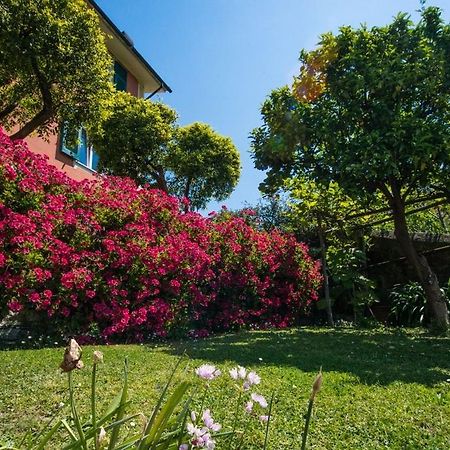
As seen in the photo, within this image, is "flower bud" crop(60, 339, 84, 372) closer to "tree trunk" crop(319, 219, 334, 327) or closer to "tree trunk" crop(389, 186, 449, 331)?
"tree trunk" crop(389, 186, 449, 331)

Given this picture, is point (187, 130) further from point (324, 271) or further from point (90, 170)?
point (324, 271)

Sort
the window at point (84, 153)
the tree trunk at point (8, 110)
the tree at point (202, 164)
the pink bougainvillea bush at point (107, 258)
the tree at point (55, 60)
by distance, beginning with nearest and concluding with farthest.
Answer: the pink bougainvillea bush at point (107, 258), the tree at point (55, 60), the tree trunk at point (8, 110), the window at point (84, 153), the tree at point (202, 164)

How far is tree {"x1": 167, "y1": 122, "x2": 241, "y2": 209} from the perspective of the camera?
56.9 ft

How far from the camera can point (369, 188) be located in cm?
777

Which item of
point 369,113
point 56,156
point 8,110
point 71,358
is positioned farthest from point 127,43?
point 71,358

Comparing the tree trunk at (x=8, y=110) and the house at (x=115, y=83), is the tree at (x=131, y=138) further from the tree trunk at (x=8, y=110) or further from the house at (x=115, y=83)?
the tree trunk at (x=8, y=110)

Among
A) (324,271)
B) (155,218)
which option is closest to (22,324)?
(155,218)

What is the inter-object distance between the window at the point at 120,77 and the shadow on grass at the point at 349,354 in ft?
38.1

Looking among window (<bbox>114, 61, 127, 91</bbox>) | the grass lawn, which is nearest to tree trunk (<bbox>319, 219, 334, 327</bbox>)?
the grass lawn

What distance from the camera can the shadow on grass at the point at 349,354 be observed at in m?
4.44

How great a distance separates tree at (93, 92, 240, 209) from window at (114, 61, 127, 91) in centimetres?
112

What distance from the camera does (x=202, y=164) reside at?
17.5m

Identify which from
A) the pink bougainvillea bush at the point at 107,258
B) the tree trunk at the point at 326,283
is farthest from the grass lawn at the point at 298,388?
the tree trunk at the point at 326,283

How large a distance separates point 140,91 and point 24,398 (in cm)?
1626
